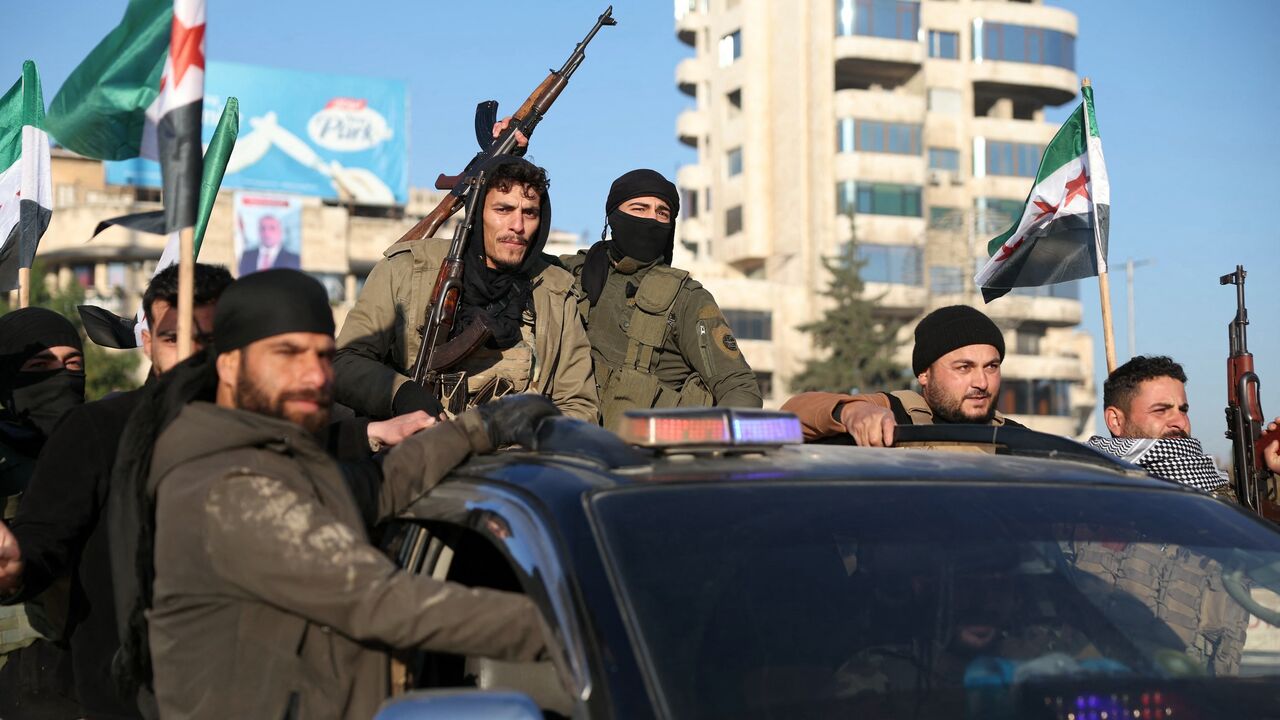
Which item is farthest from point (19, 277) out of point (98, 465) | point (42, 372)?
point (98, 465)

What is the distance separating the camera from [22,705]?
3783 millimetres

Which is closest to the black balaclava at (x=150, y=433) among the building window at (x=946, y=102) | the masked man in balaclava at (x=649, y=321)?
the masked man in balaclava at (x=649, y=321)

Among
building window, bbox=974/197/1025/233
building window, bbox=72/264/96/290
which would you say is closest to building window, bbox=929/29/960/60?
building window, bbox=974/197/1025/233

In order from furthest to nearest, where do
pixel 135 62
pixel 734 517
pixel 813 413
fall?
1. pixel 135 62
2. pixel 813 413
3. pixel 734 517

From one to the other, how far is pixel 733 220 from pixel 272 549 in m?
58.3

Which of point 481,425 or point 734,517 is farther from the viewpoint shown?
point 481,425

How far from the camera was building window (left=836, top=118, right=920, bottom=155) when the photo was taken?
56.4 metres

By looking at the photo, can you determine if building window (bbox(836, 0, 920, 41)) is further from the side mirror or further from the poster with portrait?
the side mirror

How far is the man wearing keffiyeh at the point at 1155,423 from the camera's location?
473 centimetres

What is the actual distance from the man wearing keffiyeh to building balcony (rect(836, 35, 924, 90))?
52971mm

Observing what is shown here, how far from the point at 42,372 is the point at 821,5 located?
54.4 meters

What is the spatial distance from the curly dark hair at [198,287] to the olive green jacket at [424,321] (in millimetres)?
768

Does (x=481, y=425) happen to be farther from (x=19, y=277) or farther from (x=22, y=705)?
(x=19, y=277)

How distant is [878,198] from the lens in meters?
56.8
